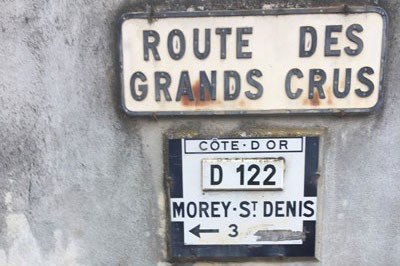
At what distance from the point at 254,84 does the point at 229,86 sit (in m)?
0.09

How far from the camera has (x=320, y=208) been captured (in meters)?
1.72

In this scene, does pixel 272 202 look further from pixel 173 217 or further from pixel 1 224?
pixel 1 224

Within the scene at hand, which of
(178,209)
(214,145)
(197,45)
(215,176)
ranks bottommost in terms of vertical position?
(178,209)

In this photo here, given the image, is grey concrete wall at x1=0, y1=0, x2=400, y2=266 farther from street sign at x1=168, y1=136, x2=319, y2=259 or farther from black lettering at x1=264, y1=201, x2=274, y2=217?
black lettering at x1=264, y1=201, x2=274, y2=217

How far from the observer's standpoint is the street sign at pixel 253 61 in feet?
5.17

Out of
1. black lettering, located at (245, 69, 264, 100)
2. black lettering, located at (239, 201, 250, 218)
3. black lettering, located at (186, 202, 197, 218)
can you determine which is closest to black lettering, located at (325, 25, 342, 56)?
black lettering, located at (245, 69, 264, 100)

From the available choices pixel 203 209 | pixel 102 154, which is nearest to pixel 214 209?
pixel 203 209

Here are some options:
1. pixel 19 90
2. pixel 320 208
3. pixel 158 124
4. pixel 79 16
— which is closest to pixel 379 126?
pixel 320 208

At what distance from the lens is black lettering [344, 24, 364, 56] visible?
5.15 ft

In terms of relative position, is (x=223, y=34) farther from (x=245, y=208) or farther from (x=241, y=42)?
(x=245, y=208)

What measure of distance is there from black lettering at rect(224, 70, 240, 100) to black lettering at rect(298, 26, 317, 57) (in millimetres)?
237

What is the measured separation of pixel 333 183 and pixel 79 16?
110cm

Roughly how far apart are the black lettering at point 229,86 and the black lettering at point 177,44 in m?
0.17

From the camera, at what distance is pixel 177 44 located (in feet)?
5.27
